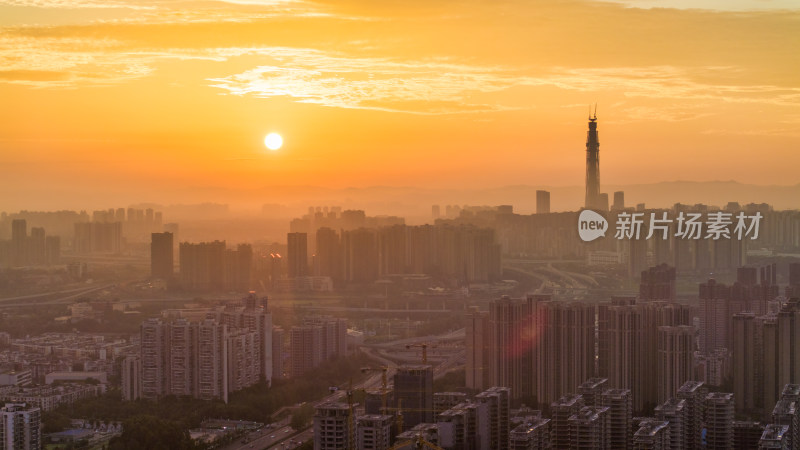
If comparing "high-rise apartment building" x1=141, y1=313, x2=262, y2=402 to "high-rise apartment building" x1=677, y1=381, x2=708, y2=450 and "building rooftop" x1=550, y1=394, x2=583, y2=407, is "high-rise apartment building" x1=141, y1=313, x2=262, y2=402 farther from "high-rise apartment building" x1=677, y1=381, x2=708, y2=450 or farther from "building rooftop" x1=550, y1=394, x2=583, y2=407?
"high-rise apartment building" x1=677, y1=381, x2=708, y2=450

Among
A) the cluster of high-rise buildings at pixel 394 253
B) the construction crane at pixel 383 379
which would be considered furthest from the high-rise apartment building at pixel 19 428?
the cluster of high-rise buildings at pixel 394 253

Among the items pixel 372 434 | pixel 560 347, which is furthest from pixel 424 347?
pixel 372 434

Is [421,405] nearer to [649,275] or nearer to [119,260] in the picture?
[649,275]

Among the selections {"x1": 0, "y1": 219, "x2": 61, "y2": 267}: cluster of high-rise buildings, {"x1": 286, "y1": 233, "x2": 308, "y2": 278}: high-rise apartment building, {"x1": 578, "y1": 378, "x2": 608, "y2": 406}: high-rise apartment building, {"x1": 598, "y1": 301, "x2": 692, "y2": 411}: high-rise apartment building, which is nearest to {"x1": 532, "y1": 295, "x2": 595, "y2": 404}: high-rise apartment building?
{"x1": 598, "y1": 301, "x2": 692, "y2": 411}: high-rise apartment building

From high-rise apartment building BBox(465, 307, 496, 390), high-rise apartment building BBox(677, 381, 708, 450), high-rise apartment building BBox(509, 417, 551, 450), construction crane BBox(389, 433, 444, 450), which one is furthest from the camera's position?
high-rise apartment building BBox(465, 307, 496, 390)

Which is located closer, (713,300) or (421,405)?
(421,405)

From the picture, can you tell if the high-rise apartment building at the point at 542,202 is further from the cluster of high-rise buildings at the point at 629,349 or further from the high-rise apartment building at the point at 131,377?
the high-rise apartment building at the point at 131,377

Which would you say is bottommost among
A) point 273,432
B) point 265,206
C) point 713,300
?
point 273,432

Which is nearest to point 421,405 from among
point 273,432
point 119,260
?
point 273,432

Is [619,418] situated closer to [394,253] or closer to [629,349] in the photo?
[629,349]
